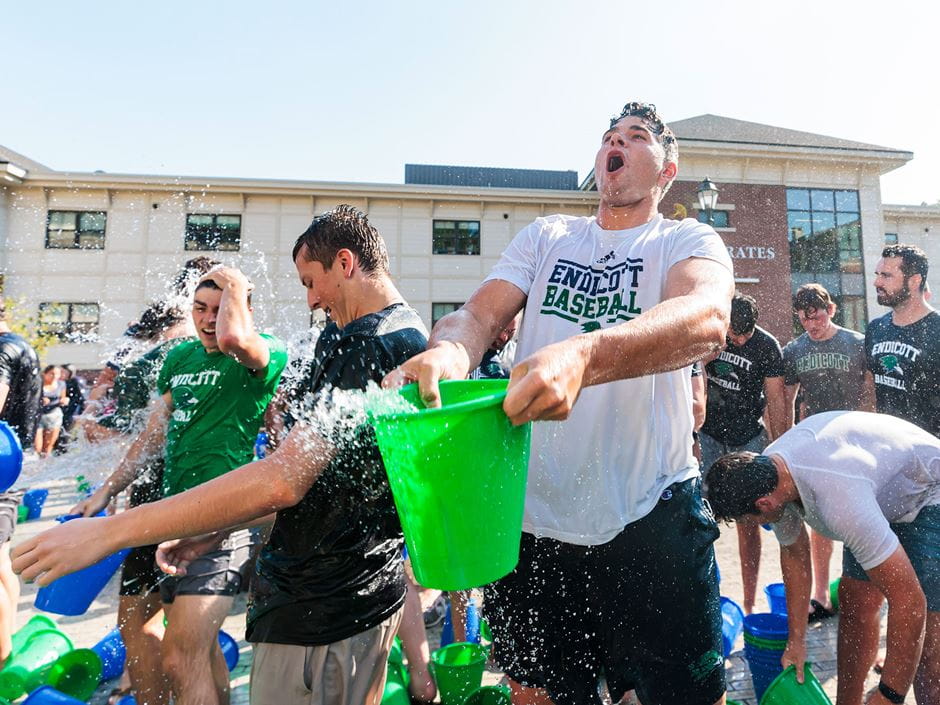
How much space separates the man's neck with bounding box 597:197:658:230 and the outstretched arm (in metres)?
1.34

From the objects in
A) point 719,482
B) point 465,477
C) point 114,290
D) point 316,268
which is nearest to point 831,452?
point 719,482

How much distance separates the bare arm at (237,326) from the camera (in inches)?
105

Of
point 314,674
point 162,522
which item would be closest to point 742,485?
point 314,674

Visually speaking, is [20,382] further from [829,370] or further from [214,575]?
[829,370]

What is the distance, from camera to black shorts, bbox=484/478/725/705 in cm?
170

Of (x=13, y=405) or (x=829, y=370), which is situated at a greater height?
(x=829, y=370)

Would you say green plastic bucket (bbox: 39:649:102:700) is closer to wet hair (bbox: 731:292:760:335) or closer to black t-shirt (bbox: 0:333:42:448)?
black t-shirt (bbox: 0:333:42:448)

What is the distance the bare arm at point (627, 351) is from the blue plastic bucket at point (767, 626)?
2.13 metres

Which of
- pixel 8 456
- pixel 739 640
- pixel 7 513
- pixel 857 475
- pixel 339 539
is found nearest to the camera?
pixel 339 539

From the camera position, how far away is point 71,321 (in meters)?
19.4

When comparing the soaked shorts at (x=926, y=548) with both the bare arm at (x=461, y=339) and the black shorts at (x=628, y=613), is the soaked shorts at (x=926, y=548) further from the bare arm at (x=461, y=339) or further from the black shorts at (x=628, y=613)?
the bare arm at (x=461, y=339)

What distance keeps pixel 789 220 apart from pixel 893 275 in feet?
65.6

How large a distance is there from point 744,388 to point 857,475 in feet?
7.52

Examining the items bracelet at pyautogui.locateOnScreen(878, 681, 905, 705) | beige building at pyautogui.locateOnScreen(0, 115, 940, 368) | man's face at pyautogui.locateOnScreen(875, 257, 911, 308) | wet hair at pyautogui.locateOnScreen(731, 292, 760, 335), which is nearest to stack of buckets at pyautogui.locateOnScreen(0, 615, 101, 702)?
bracelet at pyautogui.locateOnScreen(878, 681, 905, 705)
